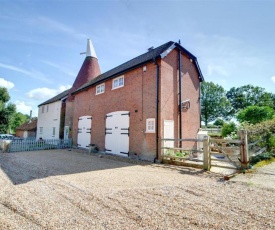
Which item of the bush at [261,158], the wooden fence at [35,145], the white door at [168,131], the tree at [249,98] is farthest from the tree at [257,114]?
→ the tree at [249,98]

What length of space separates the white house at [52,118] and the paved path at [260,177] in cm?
2015

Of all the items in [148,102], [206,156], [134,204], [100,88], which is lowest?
[134,204]

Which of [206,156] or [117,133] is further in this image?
[117,133]

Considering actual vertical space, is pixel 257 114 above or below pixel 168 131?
above

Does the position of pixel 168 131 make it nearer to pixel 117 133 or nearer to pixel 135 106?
pixel 135 106

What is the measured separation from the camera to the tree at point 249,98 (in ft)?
145

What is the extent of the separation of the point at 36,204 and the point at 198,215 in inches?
138

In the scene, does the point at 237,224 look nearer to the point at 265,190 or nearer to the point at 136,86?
the point at 265,190

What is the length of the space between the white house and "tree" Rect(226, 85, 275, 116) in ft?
136

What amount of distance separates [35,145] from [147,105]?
11677mm

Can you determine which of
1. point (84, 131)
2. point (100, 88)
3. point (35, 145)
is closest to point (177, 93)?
point (100, 88)

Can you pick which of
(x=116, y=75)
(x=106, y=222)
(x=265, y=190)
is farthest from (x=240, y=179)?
(x=116, y=75)

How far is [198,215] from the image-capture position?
3336 millimetres

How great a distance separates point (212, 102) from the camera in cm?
4275
